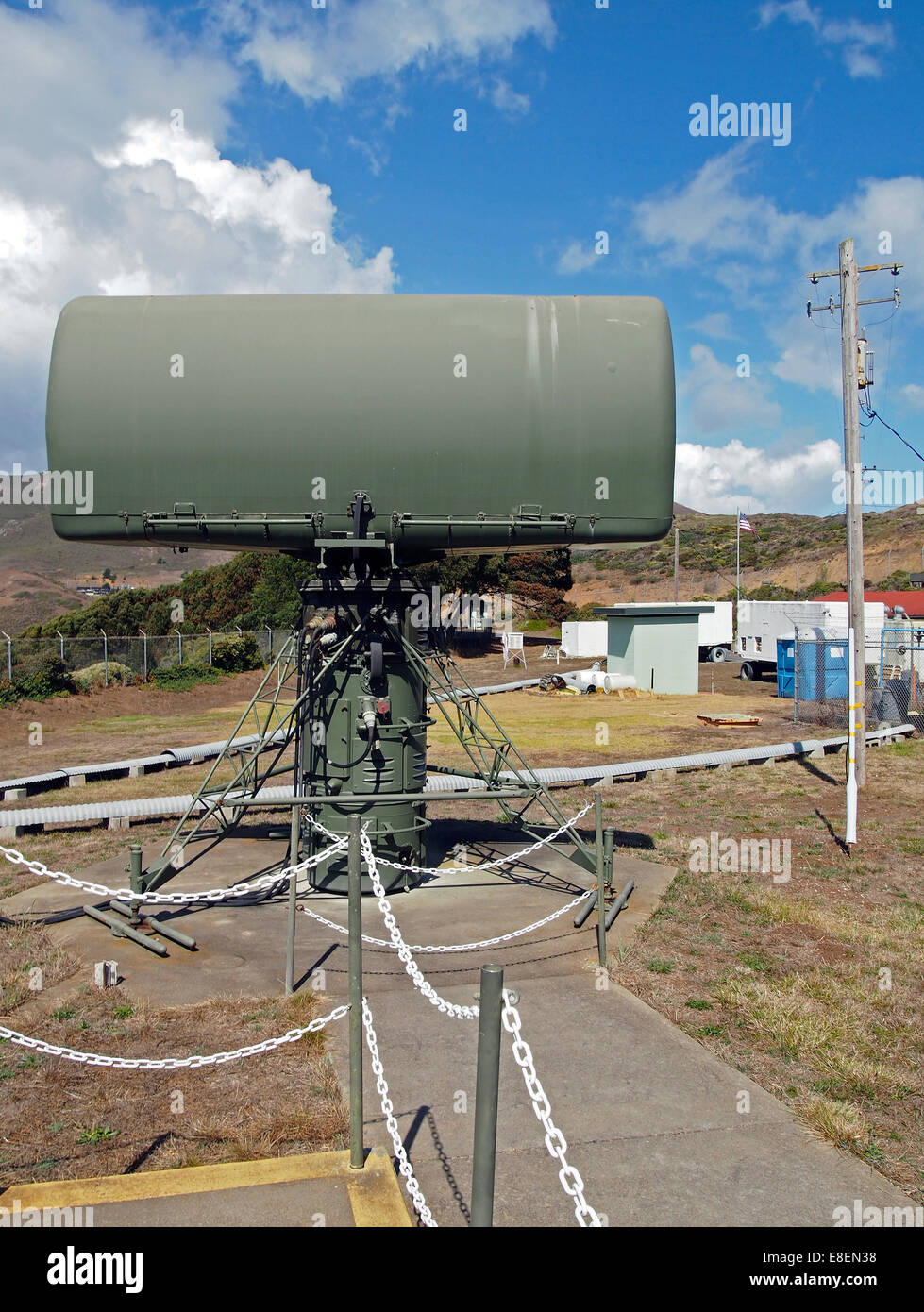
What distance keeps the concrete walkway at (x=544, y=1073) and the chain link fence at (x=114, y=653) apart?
19644 millimetres

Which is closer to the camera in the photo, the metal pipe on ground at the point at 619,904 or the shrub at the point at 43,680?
the metal pipe on ground at the point at 619,904

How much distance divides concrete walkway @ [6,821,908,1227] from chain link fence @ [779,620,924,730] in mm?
16278

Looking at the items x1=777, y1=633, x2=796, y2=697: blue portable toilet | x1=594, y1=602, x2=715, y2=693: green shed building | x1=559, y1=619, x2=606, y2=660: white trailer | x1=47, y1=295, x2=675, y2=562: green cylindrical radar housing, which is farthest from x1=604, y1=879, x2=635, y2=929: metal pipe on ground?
x1=559, y1=619, x2=606, y2=660: white trailer

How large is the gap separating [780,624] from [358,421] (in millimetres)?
28955

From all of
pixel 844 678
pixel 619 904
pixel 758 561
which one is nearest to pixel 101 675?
pixel 844 678

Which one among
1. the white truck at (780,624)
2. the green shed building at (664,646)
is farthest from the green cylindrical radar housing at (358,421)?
the green shed building at (664,646)

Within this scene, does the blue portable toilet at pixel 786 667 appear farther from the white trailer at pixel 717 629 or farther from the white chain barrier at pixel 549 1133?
the white chain barrier at pixel 549 1133

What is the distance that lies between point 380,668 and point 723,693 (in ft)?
83.7

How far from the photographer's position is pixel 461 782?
15906 millimetres

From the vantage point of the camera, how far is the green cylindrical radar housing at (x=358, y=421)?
8.89 m
